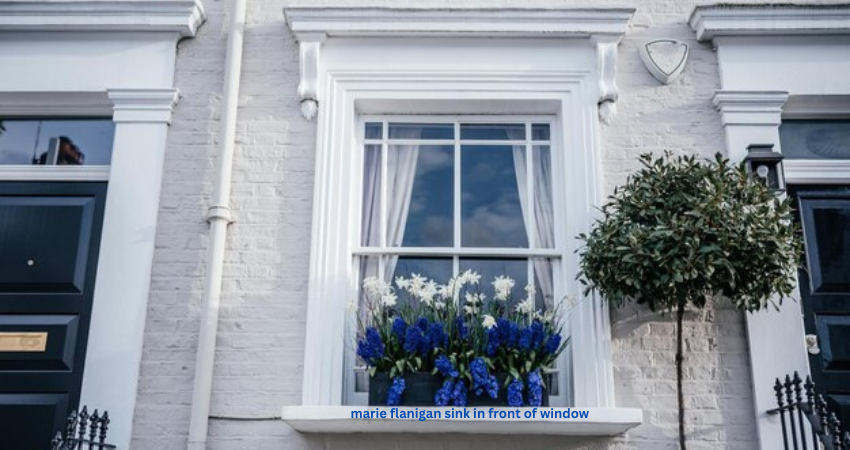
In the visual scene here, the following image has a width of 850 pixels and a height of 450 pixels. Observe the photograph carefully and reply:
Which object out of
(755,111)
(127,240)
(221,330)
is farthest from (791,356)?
(127,240)

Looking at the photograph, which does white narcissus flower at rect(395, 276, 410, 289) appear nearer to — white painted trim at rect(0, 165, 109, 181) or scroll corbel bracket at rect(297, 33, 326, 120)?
scroll corbel bracket at rect(297, 33, 326, 120)

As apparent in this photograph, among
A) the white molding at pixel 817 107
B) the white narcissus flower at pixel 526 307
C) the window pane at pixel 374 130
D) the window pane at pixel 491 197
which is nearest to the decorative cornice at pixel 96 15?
the window pane at pixel 374 130

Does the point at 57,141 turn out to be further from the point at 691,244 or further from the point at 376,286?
the point at 691,244

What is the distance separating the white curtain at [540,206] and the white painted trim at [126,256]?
191 centimetres

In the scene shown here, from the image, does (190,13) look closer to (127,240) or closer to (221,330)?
(127,240)

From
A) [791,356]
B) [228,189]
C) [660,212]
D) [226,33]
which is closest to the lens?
[660,212]

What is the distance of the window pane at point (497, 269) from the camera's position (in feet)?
13.5

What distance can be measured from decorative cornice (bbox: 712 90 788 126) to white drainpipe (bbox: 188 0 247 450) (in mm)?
2593

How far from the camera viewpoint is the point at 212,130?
4.32 metres

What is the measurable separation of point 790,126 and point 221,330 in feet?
10.6

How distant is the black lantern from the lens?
3.96 meters

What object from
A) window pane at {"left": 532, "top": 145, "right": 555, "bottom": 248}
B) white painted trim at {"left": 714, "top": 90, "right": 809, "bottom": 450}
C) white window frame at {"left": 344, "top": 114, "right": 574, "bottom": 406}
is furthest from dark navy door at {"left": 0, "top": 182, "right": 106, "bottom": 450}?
white painted trim at {"left": 714, "top": 90, "right": 809, "bottom": 450}

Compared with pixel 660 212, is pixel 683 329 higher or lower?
lower

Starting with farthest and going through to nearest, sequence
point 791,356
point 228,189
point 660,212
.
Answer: point 228,189 → point 791,356 → point 660,212
